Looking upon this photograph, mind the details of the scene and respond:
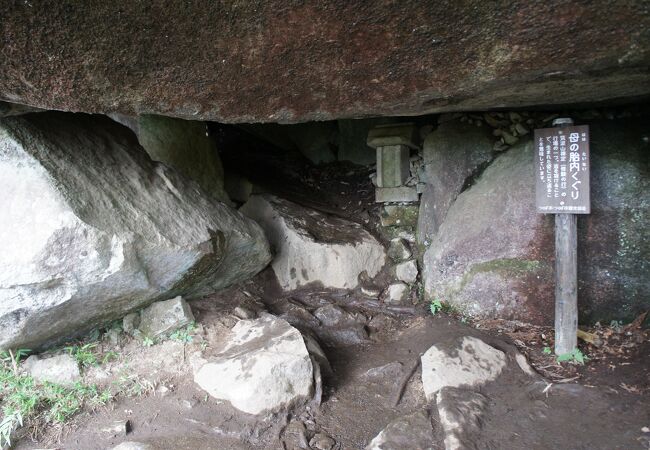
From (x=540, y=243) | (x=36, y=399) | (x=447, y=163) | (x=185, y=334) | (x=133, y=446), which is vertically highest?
(x=447, y=163)

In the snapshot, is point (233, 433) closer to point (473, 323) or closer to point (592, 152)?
point (473, 323)

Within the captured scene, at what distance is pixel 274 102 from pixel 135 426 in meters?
2.74

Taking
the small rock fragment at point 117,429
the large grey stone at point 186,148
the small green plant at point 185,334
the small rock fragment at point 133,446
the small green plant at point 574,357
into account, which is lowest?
the small rock fragment at point 133,446

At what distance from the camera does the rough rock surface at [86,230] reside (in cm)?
312

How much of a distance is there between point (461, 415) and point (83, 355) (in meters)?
3.26

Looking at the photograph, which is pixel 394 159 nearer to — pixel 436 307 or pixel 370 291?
pixel 370 291

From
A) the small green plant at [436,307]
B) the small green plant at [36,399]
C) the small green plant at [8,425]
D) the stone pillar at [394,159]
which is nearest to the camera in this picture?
the small green plant at [8,425]

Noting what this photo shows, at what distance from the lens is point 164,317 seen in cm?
405

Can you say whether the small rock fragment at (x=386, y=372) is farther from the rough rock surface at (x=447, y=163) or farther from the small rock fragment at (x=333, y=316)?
the rough rock surface at (x=447, y=163)

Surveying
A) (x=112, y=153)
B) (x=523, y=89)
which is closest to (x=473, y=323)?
(x=523, y=89)

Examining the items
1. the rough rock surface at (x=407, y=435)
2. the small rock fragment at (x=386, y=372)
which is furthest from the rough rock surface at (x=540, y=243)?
the rough rock surface at (x=407, y=435)

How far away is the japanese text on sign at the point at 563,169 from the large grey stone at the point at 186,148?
3.91 metres

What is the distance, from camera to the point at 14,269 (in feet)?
9.98

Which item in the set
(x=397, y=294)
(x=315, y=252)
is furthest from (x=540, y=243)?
(x=315, y=252)
